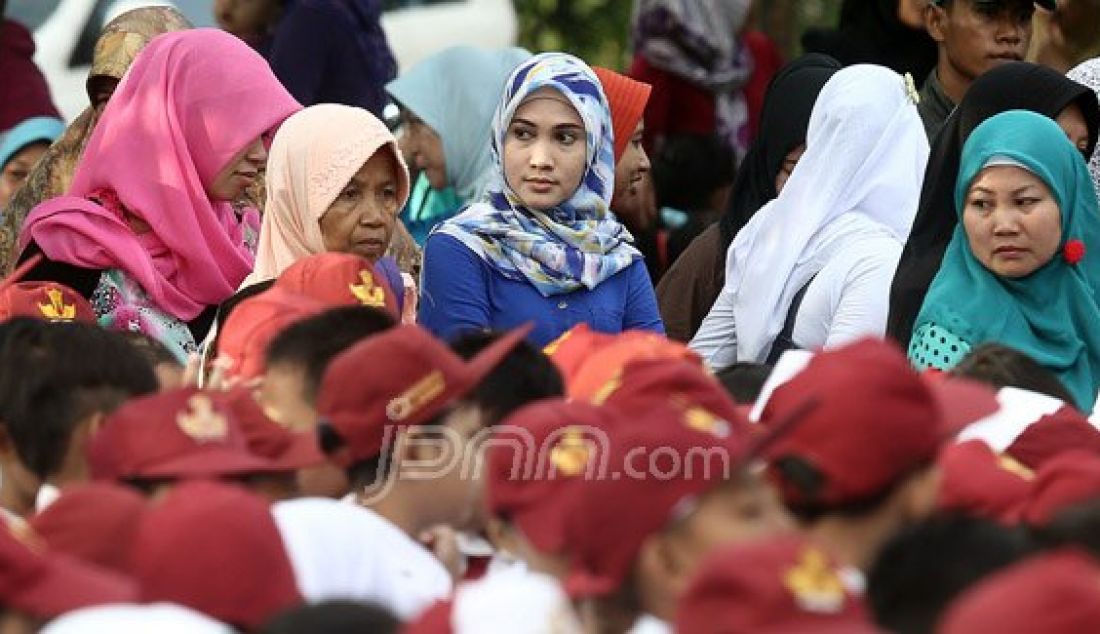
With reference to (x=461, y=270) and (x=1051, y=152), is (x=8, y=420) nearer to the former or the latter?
(x=461, y=270)

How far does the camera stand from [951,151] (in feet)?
25.8

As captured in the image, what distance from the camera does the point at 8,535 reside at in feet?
15.4

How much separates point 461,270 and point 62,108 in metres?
4.85

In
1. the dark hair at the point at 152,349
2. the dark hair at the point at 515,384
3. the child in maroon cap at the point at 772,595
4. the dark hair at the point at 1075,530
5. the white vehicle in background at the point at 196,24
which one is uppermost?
the child in maroon cap at the point at 772,595

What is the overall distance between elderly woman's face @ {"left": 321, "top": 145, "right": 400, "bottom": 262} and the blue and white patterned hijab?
181 millimetres

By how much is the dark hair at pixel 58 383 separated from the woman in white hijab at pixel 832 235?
7.27 ft

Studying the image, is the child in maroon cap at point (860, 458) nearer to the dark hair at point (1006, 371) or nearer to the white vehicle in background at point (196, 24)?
the dark hair at point (1006, 371)

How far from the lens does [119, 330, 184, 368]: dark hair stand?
22.0ft

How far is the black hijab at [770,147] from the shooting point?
28.3ft

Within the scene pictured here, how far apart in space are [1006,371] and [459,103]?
148 inches

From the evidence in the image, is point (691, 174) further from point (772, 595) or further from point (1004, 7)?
point (772, 595)

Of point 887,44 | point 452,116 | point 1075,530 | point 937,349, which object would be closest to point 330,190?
point 937,349

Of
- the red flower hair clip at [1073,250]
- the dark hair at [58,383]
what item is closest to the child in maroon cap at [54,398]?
the dark hair at [58,383]

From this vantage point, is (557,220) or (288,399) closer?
(288,399)
